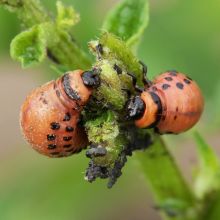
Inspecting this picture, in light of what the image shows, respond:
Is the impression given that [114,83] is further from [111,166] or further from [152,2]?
[152,2]

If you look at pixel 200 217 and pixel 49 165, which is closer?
pixel 200 217

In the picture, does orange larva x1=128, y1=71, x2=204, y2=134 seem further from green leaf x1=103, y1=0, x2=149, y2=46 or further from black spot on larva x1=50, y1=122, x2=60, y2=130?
black spot on larva x1=50, y1=122, x2=60, y2=130

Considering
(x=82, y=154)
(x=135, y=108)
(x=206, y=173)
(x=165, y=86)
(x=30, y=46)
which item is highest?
(x=30, y=46)

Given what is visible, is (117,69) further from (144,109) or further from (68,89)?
(144,109)

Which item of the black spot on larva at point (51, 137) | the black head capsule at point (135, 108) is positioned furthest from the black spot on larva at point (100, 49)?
the black spot on larva at point (51, 137)

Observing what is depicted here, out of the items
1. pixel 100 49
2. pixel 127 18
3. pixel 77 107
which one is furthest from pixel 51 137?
pixel 127 18

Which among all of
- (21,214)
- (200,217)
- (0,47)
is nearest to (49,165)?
(21,214)
